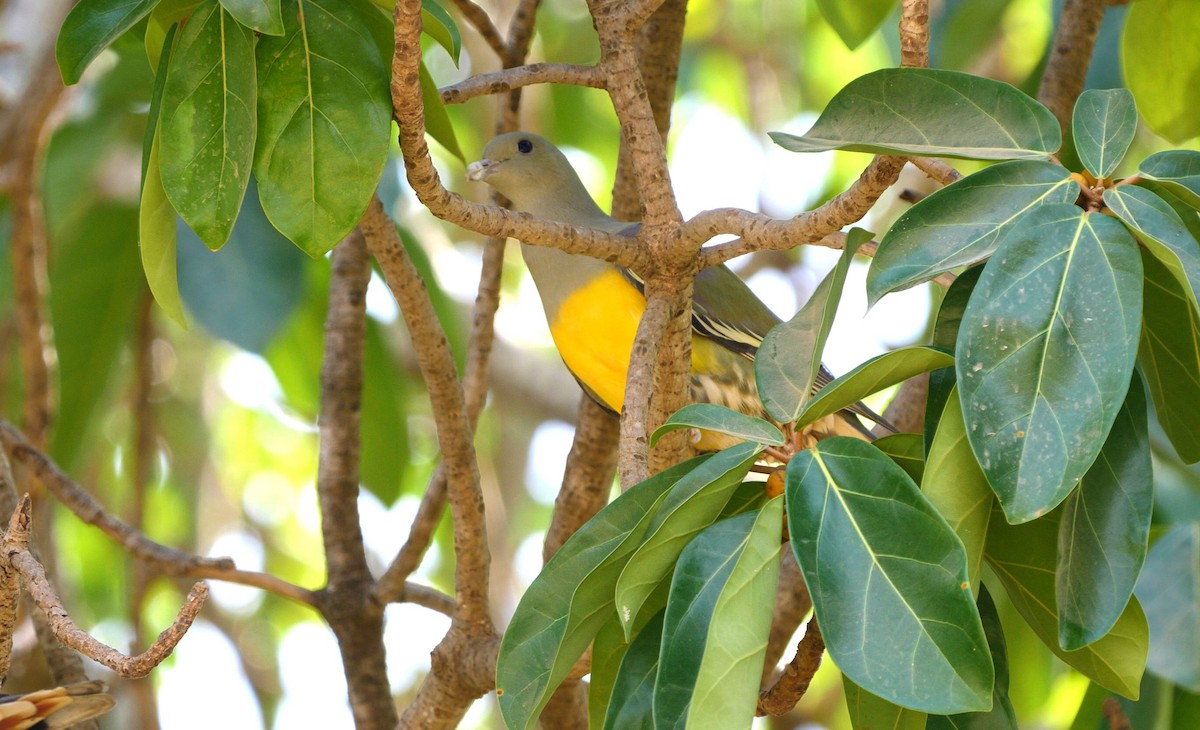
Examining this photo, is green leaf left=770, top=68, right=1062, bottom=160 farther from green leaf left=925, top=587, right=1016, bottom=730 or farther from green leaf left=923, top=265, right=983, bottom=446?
green leaf left=925, top=587, right=1016, bottom=730

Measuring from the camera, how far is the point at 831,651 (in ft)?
3.75

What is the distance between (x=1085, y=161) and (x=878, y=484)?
0.41 m

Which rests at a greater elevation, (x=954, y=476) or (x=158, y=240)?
(x=158, y=240)

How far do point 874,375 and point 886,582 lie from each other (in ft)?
0.74

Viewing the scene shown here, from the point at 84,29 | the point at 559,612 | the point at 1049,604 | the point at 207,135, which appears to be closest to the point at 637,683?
the point at 559,612

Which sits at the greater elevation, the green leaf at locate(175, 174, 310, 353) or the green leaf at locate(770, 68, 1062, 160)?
the green leaf at locate(175, 174, 310, 353)

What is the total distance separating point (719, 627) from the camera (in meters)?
1.21

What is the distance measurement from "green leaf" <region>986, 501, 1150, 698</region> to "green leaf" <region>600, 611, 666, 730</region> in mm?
384

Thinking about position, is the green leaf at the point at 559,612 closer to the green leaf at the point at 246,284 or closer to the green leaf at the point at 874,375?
the green leaf at the point at 874,375

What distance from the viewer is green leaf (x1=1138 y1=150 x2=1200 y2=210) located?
51.5 inches

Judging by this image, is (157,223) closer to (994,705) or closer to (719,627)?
(719,627)

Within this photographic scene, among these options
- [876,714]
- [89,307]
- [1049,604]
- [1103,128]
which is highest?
[89,307]

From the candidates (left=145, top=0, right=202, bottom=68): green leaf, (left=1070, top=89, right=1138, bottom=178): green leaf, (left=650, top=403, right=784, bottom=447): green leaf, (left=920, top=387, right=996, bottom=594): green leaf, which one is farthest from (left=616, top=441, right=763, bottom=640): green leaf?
(left=145, top=0, right=202, bottom=68): green leaf

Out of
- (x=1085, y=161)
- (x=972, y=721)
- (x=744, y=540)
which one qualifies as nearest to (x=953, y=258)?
(x=1085, y=161)
